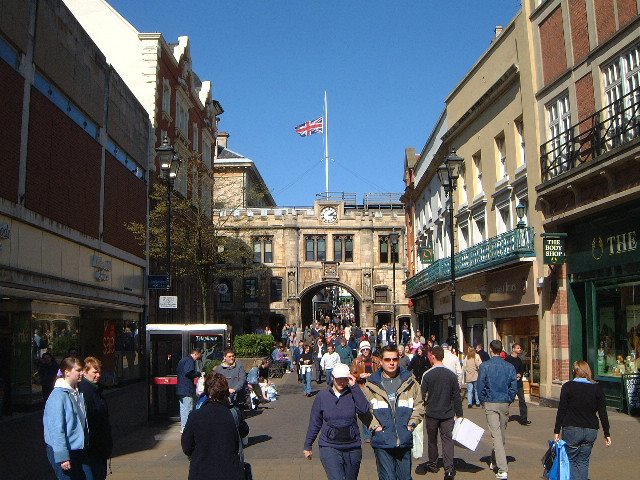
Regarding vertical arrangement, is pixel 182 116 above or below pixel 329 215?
above

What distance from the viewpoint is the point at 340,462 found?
24.2ft

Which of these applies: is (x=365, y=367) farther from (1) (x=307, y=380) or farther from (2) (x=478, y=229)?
(2) (x=478, y=229)

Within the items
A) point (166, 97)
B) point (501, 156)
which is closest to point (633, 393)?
point (501, 156)

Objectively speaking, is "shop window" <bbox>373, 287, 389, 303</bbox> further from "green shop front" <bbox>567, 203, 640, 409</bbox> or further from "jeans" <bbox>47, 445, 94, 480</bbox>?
"jeans" <bbox>47, 445, 94, 480</bbox>

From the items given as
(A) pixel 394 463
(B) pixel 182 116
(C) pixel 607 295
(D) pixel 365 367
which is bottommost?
(A) pixel 394 463

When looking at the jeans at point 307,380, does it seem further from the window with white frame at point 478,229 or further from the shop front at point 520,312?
the window with white frame at point 478,229

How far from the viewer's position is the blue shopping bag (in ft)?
27.2

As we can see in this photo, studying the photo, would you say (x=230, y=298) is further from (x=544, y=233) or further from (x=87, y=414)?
(x=87, y=414)

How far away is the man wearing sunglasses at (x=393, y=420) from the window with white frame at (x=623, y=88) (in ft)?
33.1

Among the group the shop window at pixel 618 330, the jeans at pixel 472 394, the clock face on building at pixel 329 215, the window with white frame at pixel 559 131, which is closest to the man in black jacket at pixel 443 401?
the shop window at pixel 618 330

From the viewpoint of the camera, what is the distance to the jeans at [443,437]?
10.2m

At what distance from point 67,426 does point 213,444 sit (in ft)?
5.65

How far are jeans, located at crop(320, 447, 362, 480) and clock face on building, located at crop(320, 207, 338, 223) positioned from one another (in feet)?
189

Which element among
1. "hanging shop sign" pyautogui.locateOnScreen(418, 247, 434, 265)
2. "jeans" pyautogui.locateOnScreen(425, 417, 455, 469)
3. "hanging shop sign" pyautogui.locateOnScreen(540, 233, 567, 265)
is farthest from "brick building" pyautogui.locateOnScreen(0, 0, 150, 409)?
"hanging shop sign" pyautogui.locateOnScreen(540, 233, 567, 265)
